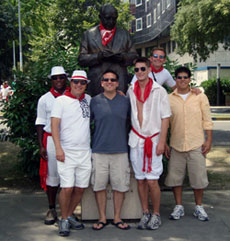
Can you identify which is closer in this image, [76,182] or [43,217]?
[76,182]

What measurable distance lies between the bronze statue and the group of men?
3.3 inches

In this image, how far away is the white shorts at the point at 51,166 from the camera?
14.4 feet

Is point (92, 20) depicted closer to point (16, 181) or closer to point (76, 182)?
point (16, 181)

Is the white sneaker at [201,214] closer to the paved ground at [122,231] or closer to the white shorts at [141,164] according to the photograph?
the paved ground at [122,231]

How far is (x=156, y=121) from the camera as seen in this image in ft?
13.8

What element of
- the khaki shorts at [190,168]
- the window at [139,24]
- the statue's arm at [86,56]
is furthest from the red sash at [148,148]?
the window at [139,24]

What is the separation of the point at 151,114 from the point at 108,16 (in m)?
1.38

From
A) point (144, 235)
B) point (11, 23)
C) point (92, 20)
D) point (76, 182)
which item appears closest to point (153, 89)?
point (76, 182)

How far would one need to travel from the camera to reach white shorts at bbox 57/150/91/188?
13.5 feet

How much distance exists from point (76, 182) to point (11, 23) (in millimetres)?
6999

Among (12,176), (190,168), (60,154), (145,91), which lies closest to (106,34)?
(145,91)

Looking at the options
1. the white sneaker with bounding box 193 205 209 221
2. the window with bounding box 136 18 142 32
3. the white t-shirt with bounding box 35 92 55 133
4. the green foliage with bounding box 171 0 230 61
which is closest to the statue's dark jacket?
the white t-shirt with bounding box 35 92 55 133

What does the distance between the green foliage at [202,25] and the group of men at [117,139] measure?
39.3ft

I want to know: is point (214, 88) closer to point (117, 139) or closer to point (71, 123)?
point (117, 139)
